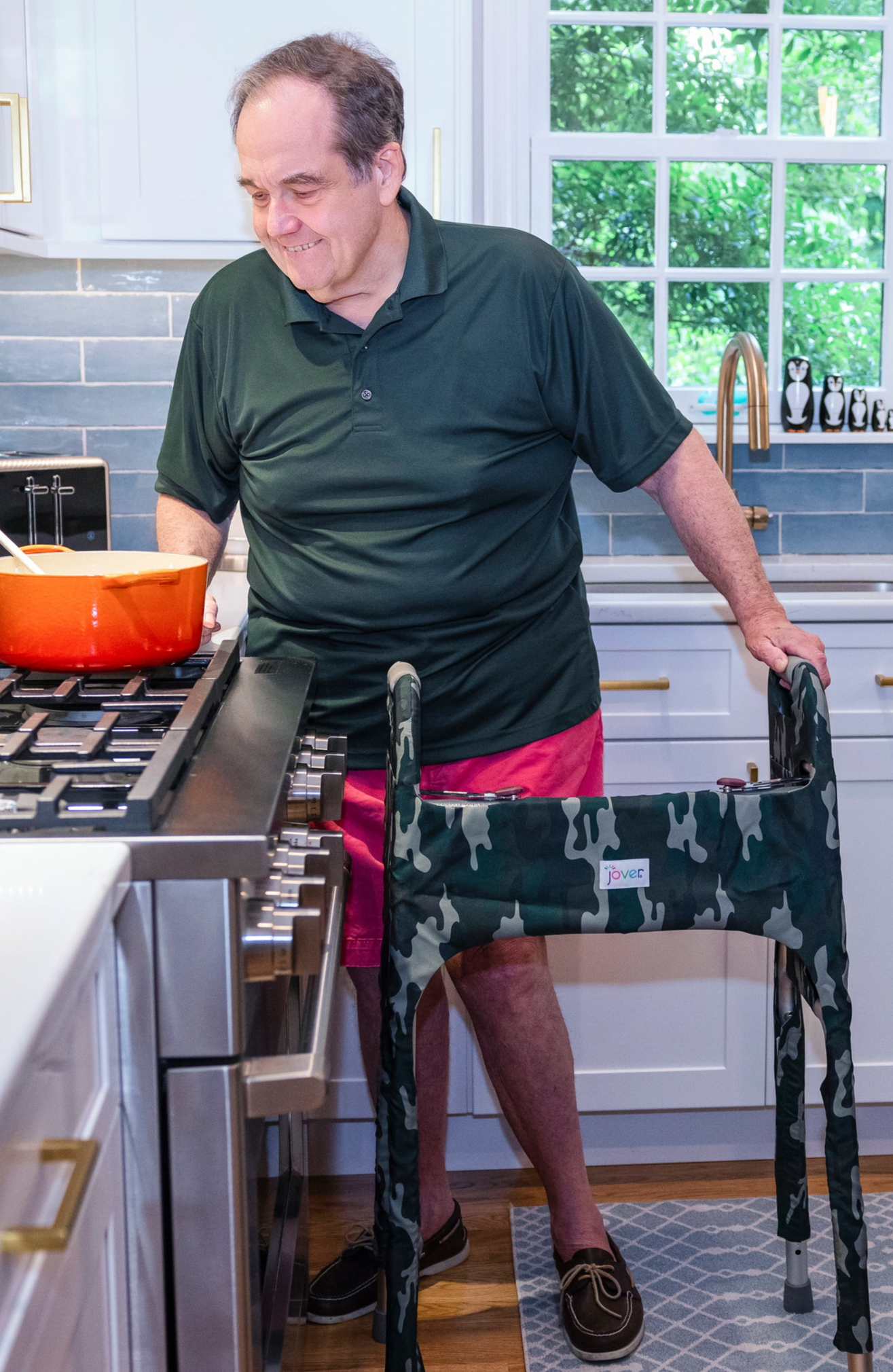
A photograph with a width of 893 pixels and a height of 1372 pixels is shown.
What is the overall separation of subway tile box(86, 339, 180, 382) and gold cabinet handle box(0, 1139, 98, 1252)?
195 centimetres

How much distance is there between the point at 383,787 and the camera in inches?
66.2

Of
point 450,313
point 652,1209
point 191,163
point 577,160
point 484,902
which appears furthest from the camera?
point 577,160

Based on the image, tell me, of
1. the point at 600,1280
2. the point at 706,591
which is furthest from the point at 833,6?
the point at 600,1280

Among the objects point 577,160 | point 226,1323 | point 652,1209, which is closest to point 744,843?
point 226,1323

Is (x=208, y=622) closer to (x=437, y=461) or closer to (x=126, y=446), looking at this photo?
(x=437, y=461)

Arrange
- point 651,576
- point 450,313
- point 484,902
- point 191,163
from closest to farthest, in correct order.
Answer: point 484,902
point 450,313
point 191,163
point 651,576

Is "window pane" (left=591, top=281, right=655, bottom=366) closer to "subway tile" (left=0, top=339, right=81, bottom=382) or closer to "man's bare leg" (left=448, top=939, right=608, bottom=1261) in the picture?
"subway tile" (left=0, top=339, right=81, bottom=382)

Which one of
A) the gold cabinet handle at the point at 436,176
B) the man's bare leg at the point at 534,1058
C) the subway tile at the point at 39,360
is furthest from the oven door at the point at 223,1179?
the subway tile at the point at 39,360

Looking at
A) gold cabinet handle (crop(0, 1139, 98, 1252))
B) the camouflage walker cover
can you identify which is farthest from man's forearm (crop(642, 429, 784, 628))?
gold cabinet handle (crop(0, 1139, 98, 1252))

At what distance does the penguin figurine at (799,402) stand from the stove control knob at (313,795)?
1720 mm

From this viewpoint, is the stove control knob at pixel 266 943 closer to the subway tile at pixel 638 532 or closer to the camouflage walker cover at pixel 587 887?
the camouflage walker cover at pixel 587 887

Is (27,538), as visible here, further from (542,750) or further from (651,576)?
(651,576)

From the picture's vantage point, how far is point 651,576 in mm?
2471

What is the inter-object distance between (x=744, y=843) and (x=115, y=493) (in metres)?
1.61
